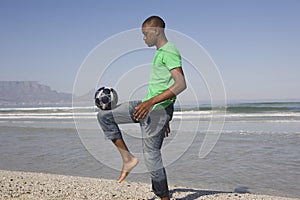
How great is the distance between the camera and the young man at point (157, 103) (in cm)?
309

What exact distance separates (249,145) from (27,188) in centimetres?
664

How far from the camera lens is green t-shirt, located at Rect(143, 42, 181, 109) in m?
3.10

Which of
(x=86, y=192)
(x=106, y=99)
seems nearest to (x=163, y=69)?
(x=106, y=99)

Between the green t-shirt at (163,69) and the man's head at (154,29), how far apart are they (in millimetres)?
120

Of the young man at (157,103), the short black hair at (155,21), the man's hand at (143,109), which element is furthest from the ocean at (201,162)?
the short black hair at (155,21)

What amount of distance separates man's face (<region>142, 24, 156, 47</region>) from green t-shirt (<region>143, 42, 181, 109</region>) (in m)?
0.14

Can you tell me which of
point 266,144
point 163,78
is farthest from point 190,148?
point 163,78

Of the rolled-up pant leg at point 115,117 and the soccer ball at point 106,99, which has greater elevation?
the soccer ball at point 106,99

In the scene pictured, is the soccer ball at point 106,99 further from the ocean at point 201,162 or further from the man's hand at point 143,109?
the ocean at point 201,162

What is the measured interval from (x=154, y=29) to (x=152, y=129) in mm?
1000

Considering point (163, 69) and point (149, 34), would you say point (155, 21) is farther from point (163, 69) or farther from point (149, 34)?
point (163, 69)

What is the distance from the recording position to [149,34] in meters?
3.30

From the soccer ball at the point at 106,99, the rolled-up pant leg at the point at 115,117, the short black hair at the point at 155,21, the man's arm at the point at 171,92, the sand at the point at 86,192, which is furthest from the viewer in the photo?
the sand at the point at 86,192

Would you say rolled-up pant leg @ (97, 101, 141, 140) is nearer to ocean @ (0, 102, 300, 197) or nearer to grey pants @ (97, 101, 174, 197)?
grey pants @ (97, 101, 174, 197)
